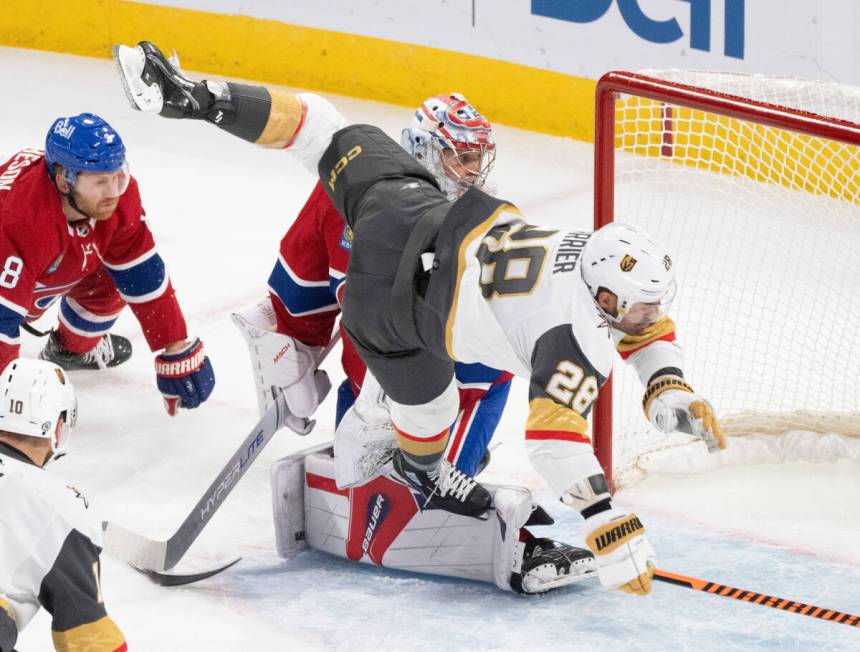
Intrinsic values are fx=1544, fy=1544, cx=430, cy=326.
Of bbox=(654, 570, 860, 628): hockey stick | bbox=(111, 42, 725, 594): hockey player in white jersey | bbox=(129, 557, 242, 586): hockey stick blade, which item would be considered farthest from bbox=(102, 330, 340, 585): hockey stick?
bbox=(654, 570, 860, 628): hockey stick

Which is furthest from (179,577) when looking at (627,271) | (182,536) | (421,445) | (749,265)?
(749,265)

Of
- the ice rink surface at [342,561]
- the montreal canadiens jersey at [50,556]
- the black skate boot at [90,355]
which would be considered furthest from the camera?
the black skate boot at [90,355]

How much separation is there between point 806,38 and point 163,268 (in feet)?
8.63

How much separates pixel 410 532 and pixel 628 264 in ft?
3.46

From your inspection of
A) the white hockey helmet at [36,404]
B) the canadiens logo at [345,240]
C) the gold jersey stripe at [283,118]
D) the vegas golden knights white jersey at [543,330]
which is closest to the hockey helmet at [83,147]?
the gold jersey stripe at [283,118]

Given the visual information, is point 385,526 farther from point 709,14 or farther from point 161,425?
point 709,14

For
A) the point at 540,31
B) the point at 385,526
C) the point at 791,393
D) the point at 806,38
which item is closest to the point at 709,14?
the point at 806,38

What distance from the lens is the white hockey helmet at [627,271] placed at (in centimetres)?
293

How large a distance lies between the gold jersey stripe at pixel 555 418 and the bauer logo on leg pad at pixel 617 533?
0.60 ft

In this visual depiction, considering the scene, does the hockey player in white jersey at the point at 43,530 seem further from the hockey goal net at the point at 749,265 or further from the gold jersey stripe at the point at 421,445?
the hockey goal net at the point at 749,265

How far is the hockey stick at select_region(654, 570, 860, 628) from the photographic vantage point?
349cm

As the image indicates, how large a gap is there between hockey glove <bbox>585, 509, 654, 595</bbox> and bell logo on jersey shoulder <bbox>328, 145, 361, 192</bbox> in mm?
1144

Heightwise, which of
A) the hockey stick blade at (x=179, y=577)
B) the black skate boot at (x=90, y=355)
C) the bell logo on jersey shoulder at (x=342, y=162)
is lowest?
the hockey stick blade at (x=179, y=577)

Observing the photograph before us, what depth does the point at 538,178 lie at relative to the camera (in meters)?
6.29
